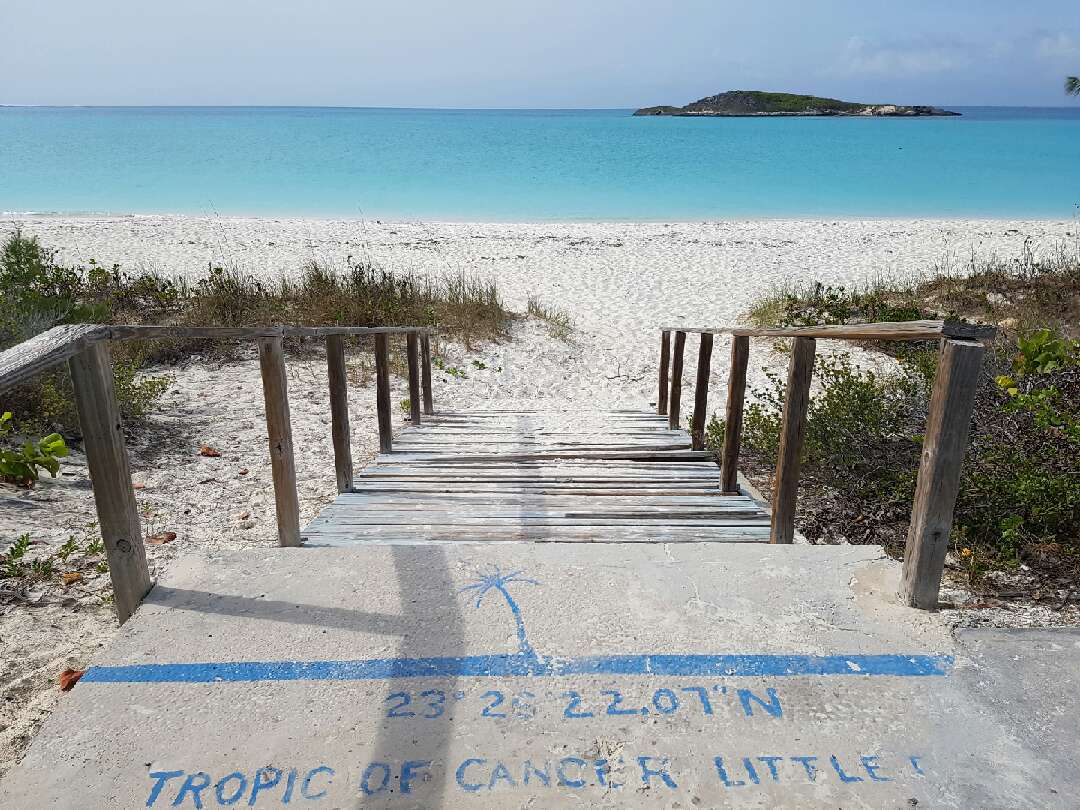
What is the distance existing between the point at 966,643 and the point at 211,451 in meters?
4.78

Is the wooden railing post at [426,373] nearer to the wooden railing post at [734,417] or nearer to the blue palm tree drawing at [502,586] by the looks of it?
the wooden railing post at [734,417]

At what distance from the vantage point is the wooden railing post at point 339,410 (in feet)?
12.4

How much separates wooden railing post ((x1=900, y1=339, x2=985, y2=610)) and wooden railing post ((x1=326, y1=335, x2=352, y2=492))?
8.63ft

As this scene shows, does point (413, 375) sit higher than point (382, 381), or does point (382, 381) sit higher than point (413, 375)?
point (382, 381)

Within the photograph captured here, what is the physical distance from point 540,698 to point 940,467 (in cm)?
140

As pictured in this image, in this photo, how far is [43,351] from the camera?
1913 millimetres

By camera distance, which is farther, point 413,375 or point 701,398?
point 413,375

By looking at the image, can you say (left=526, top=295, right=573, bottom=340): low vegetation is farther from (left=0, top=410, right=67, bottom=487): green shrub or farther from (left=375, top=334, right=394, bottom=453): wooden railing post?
(left=0, top=410, right=67, bottom=487): green shrub

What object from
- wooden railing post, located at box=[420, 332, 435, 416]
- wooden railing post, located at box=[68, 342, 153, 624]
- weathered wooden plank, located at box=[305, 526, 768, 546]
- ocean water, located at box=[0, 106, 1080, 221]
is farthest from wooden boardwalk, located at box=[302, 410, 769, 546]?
ocean water, located at box=[0, 106, 1080, 221]

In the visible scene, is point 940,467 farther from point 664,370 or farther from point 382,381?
point 664,370

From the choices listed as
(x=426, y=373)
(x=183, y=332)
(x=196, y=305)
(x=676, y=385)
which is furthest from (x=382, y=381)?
(x=196, y=305)

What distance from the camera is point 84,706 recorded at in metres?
2.00

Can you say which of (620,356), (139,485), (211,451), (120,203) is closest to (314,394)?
(211,451)

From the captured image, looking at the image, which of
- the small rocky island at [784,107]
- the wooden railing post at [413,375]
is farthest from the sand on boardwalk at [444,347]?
the small rocky island at [784,107]
